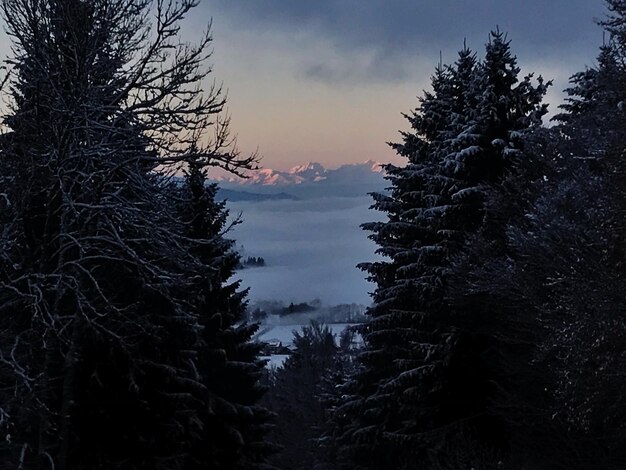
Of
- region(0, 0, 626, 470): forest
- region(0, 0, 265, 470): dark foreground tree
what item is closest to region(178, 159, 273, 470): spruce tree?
region(0, 0, 626, 470): forest

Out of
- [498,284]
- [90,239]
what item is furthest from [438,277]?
[90,239]

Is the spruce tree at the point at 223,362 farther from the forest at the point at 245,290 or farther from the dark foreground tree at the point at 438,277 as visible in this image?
the dark foreground tree at the point at 438,277

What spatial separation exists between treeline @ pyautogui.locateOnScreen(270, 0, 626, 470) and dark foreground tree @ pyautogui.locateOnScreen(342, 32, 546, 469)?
0.14ft

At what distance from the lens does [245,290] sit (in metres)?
18.3

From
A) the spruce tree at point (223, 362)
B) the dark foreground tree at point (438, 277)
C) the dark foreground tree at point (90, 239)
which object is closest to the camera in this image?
the dark foreground tree at point (90, 239)

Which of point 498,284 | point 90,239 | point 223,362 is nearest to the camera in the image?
point 90,239

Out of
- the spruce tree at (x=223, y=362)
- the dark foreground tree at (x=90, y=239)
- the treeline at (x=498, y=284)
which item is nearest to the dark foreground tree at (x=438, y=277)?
the treeline at (x=498, y=284)

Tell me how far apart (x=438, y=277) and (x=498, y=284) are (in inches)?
90.9

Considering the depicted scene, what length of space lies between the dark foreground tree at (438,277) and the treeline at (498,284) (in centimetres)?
4

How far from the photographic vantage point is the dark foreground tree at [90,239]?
8930 mm

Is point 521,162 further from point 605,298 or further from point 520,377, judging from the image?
point 605,298

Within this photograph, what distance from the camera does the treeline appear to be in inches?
396

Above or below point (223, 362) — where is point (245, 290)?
above

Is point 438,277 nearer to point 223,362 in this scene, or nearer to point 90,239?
point 223,362
